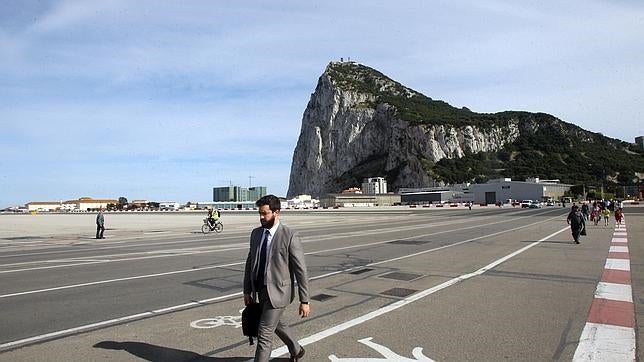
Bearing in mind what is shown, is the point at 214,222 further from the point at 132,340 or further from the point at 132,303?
the point at 132,340

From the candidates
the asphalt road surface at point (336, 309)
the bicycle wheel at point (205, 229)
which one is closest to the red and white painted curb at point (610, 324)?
the asphalt road surface at point (336, 309)

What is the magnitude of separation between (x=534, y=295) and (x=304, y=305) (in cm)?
540

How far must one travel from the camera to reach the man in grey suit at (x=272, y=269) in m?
4.48

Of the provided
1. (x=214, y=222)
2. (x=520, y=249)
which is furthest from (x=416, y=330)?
(x=214, y=222)

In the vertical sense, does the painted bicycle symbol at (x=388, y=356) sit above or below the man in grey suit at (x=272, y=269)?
below

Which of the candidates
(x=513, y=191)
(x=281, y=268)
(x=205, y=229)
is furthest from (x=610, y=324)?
(x=513, y=191)

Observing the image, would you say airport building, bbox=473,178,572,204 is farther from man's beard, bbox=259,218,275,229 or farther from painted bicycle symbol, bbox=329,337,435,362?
man's beard, bbox=259,218,275,229

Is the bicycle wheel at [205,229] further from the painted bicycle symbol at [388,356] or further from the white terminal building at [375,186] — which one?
the white terminal building at [375,186]

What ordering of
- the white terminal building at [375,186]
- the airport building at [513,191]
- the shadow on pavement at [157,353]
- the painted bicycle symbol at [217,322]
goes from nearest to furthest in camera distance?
the shadow on pavement at [157,353] → the painted bicycle symbol at [217,322] → the airport building at [513,191] → the white terminal building at [375,186]

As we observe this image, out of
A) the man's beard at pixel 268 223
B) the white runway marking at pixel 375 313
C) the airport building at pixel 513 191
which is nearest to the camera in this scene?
the man's beard at pixel 268 223

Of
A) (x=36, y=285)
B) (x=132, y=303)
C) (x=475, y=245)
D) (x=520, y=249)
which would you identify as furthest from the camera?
(x=475, y=245)

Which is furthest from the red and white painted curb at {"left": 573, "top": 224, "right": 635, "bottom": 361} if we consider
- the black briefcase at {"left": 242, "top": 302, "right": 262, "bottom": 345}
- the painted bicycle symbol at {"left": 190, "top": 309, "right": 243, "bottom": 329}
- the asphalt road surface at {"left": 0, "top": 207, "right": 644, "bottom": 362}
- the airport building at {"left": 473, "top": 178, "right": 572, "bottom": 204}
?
the airport building at {"left": 473, "top": 178, "right": 572, "bottom": 204}

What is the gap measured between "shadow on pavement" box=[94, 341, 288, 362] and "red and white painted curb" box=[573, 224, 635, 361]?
342 centimetres

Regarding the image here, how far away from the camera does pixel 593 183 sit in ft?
560
